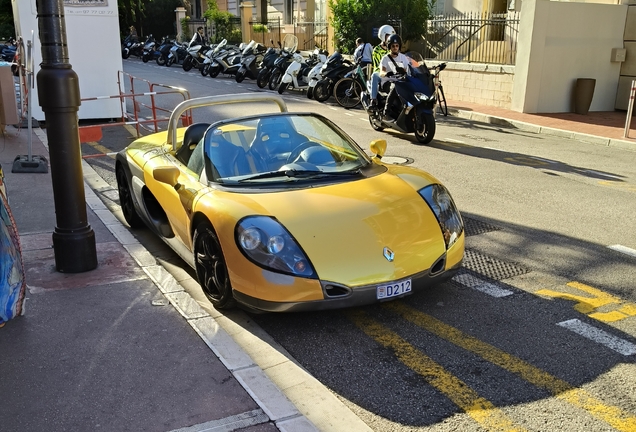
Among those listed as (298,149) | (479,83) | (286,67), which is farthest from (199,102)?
(286,67)

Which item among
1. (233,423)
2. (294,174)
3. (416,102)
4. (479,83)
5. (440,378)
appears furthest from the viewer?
(479,83)

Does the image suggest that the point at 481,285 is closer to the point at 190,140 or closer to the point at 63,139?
the point at 190,140

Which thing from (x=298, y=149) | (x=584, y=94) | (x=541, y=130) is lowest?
(x=541, y=130)

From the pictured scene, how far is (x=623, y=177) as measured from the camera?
30.2 feet

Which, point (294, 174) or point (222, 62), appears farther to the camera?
point (222, 62)

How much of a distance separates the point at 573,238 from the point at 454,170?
3346 mm

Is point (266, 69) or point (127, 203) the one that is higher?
point (266, 69)

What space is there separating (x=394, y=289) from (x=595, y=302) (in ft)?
5.25

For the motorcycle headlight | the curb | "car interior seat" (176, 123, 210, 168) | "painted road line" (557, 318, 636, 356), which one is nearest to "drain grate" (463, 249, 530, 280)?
"painted road line" (557, 318, 636, 356)

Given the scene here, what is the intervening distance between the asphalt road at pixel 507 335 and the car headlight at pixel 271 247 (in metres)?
0.52

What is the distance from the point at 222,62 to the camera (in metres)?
25.4

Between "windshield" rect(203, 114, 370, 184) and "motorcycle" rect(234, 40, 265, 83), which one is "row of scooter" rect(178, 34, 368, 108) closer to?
"motorcycle" rect(234, 40, 265, 83)

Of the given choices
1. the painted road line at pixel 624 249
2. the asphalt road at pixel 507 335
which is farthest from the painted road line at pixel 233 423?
the painted road line at pixel 624 249

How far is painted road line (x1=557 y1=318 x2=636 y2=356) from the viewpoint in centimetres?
406
